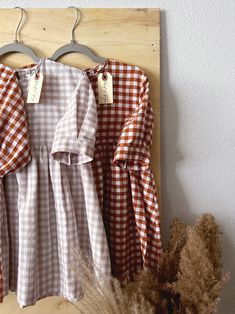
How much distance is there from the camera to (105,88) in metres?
0.83

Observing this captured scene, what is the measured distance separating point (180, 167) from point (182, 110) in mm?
164

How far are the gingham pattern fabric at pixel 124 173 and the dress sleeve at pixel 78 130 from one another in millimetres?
59

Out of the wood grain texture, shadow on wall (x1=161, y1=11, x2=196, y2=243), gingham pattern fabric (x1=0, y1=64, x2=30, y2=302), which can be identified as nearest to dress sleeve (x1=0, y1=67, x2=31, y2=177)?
gingham pattern fabric (x1=0, y1=64, x2=30, y2=302)

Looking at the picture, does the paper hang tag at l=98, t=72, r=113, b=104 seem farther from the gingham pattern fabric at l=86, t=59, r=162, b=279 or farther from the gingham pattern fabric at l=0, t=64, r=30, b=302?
the gingham pattern fabric at l=0, t=64, r=30, b=302

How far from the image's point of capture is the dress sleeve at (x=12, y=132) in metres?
0.77

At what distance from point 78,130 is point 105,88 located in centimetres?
15

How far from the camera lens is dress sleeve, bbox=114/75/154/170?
0.77 m

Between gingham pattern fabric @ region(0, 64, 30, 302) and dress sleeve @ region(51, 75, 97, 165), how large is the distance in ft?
0.26

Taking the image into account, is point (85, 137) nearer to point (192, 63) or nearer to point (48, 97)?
point (48, 97)

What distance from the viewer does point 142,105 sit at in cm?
80

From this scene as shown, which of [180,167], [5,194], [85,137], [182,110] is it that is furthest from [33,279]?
[182,110]

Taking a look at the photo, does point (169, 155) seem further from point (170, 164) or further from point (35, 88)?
point (35, 88)

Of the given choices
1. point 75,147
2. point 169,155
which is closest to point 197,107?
point 169,155

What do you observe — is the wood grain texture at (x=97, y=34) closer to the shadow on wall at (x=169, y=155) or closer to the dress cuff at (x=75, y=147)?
the shadow on wall at (x=169, y=155)
